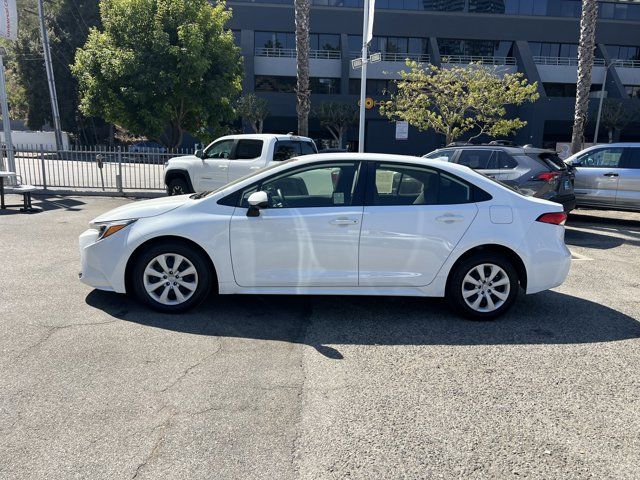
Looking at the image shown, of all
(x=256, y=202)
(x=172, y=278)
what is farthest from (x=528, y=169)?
(x=172, y=278)

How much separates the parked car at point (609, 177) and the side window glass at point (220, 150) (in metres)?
7.77

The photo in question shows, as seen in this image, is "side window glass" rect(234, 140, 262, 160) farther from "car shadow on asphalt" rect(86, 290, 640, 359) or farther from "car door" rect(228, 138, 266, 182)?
"car shadow on asphalt" rect(86, 290, 640, 359)

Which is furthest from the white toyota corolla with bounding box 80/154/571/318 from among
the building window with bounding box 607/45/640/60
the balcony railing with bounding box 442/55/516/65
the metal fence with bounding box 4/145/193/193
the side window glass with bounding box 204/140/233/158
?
the building window with bounding box 607/45/640/60

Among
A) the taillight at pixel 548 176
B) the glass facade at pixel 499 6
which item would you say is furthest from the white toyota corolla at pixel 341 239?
→ the glass facade at pixel 499 6

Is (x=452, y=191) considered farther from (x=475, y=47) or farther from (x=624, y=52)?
(x=624, y=52)

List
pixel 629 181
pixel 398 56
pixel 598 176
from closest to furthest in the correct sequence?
pixel 629 181
pixel 598 176
pixel 398 56

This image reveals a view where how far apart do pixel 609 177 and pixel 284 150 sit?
7106mm

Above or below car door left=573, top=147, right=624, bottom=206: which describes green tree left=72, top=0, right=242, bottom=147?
above

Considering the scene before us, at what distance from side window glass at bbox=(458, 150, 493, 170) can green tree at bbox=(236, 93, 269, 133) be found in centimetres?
2904

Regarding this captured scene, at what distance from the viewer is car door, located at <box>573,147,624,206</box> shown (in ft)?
35.9

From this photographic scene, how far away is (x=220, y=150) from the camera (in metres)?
11.6

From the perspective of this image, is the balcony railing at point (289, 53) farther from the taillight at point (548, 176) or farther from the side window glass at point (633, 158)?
the taillight at point (548, 176)

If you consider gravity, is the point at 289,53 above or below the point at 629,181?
above

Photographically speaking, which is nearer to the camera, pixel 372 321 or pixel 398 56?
pixel 372 321
